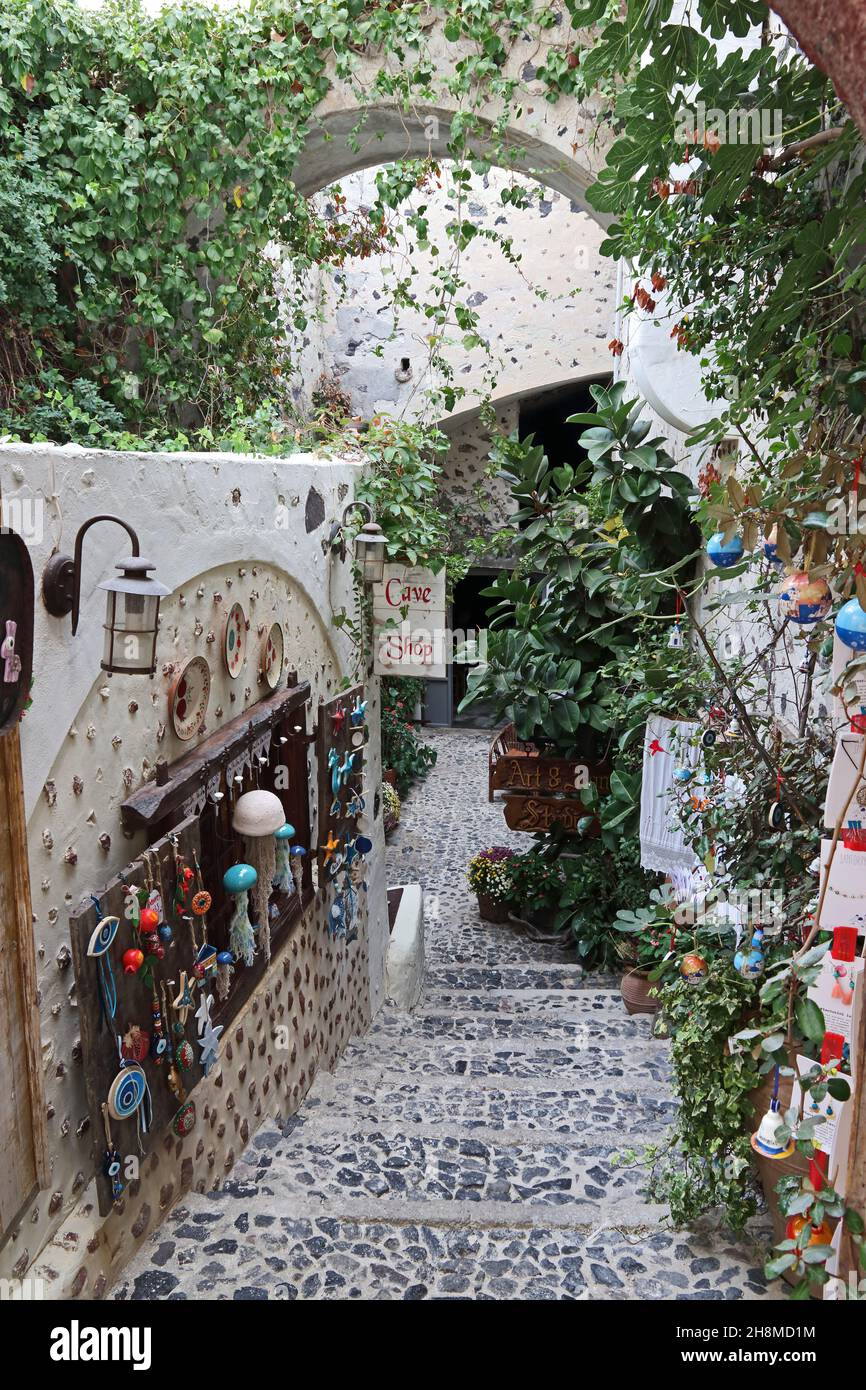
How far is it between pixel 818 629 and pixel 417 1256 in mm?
2153

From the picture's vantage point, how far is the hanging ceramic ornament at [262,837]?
345 cm

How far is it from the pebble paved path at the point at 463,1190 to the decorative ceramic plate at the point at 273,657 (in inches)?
73.9

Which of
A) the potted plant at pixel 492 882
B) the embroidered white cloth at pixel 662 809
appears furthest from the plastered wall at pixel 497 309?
the embroidered white cloth at pixel 662 809

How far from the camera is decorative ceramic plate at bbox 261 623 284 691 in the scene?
394 cm

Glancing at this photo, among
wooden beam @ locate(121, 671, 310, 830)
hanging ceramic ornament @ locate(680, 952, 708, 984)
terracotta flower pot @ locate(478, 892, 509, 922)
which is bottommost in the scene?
terracotta flower pot @ locate(478, 892, 509, 922)

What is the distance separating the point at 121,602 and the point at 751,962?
6.78ft

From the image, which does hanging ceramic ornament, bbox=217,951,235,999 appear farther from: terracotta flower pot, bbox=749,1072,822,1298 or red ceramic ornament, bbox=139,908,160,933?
terracotta flower pot, bbox=749,1072,822,1298

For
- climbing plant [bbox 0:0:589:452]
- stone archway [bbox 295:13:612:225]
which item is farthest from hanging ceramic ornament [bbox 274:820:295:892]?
stone archway [bbox 295:13:612:225]

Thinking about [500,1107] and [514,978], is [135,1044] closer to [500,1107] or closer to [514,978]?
[500,1107]

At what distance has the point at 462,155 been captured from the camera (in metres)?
6.05

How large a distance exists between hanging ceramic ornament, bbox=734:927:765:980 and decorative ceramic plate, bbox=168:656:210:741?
6.19 ft

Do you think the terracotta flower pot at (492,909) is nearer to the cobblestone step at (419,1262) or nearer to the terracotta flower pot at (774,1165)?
the cobblestone step at (419,1262)

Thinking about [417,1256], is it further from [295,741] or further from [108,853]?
[295,741]

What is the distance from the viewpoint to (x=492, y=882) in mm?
8602
